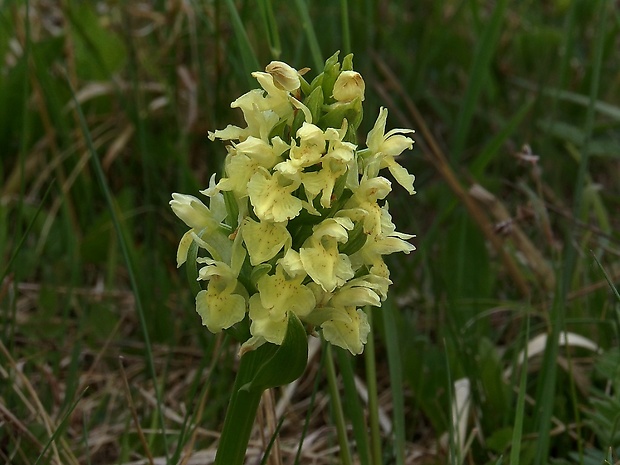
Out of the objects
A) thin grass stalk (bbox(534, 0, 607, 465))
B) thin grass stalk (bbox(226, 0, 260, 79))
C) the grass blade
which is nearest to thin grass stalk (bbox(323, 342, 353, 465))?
thin grass stalk (bbox(534, 0, 607, 465))

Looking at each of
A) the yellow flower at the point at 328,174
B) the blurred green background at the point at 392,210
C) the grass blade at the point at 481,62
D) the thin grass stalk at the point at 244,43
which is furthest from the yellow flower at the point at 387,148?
the grass blade at the point at 481,62

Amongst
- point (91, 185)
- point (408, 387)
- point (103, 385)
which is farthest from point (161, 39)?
point (408, 387)

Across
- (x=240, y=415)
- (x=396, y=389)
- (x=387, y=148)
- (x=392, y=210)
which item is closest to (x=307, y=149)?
(x=387, y=148)

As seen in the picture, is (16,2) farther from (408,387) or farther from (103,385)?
(408,387)

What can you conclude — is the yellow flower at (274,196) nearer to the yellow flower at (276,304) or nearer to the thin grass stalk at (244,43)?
the yellow flower at (276,304)

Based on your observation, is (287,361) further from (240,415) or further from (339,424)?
(339,424)
